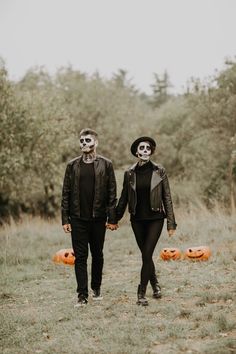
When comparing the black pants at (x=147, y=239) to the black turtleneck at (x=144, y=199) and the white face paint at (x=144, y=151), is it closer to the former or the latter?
the black turtleneck at (x=144, y=199)

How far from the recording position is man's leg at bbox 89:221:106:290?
24.3 ft

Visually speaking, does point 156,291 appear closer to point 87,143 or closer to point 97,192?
point 97,192

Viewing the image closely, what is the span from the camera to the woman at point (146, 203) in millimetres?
7184

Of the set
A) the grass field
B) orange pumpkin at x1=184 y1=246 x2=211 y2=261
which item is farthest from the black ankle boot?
orange pumpkin at x1=184 y1=246 x2=211 y2=261

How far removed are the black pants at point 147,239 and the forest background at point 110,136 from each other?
814cm

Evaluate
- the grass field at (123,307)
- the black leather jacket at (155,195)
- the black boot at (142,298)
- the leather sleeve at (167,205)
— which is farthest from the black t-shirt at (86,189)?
the grass field at (123,307)

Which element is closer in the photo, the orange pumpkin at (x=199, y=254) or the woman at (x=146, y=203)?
the woman at (x=146, y=203)

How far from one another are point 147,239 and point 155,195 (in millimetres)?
632

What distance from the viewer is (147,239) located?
725cm

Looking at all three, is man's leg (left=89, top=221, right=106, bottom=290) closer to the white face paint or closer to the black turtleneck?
the black turtleneck

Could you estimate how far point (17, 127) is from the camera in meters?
19.5

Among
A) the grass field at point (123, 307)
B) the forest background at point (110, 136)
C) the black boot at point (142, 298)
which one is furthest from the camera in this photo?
the forest background at point (110, 136)

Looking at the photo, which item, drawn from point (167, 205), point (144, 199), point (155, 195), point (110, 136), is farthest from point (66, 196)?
point (110, 136)

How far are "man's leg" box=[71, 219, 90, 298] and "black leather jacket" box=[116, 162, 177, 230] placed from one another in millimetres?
548
